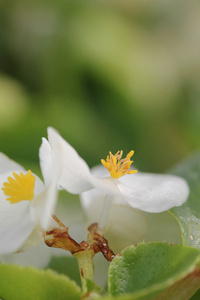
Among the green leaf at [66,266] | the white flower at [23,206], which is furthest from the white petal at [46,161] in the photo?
the green leaf at [66,266]

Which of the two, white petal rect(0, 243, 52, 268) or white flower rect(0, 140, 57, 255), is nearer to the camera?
white flower rect(0, 140, 57, 255)

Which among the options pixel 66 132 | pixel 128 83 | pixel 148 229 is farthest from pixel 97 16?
pixel 148 229

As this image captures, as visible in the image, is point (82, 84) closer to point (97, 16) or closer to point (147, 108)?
point (147, 108)

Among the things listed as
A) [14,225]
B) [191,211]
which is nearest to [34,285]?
[14,225]

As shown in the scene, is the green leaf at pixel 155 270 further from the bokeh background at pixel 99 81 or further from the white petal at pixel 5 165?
the bokeh background at pixel 99 81

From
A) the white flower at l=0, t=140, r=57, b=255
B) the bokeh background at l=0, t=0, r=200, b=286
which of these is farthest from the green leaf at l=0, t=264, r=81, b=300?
the bokeh background at l=0, t=0, r=200, b=286

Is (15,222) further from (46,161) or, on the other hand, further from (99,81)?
(99,81)

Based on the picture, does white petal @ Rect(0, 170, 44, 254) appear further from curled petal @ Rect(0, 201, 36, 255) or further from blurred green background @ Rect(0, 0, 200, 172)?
blurred green background @ Rect(0, 0, 200, 172)
